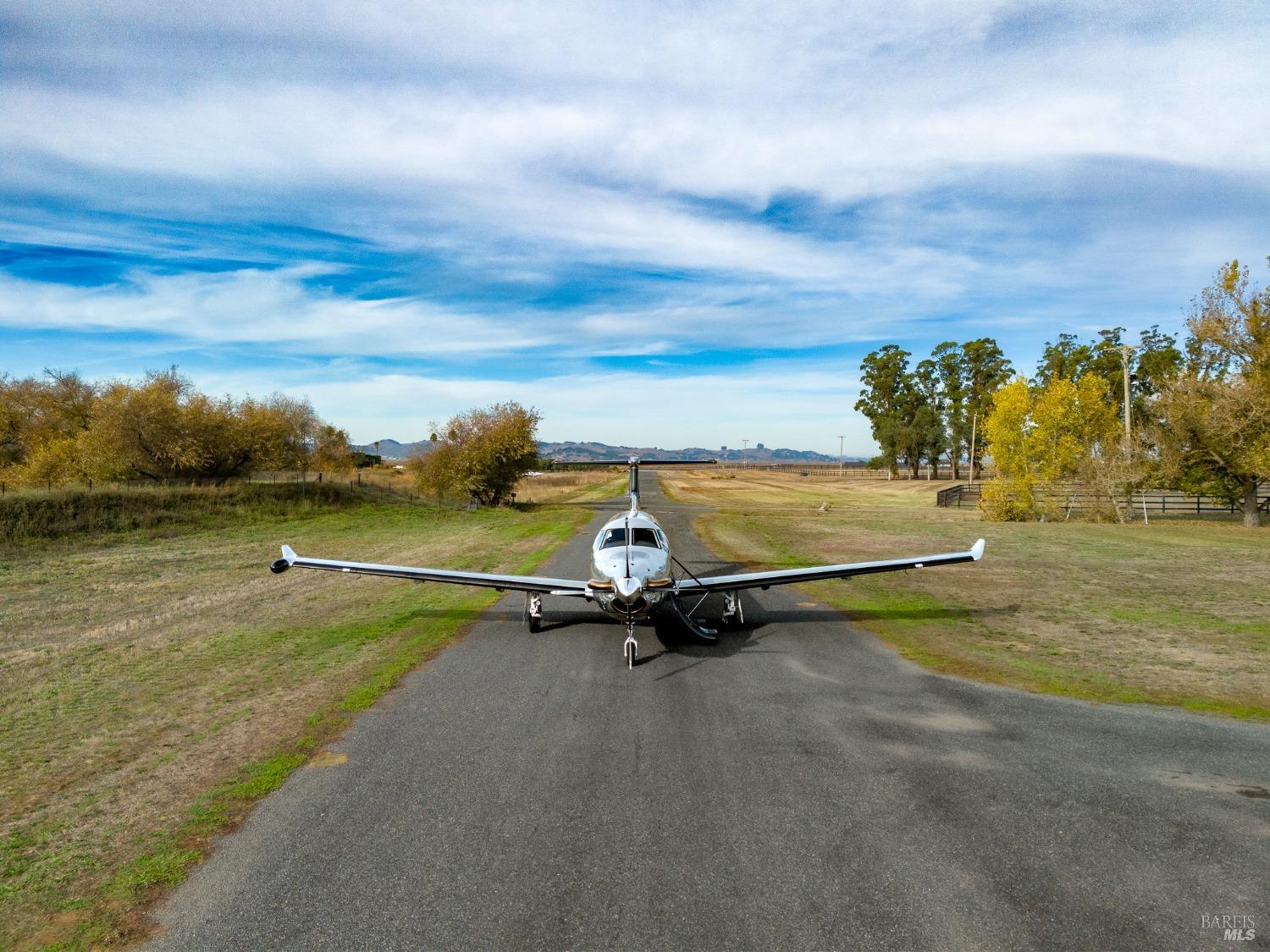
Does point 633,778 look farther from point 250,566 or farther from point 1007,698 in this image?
point 250,566

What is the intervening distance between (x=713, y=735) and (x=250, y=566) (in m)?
21.5

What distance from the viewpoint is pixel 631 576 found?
13.6 metres

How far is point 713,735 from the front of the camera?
962cm

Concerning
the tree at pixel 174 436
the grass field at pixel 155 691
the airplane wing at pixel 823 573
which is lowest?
the grass field at pixel 155 691

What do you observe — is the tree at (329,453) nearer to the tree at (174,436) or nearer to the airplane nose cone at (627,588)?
the tree at (174,436)

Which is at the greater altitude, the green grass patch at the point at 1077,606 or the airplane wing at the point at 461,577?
the airplane wing at the point at 461,577

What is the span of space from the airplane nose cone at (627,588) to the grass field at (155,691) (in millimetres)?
4565

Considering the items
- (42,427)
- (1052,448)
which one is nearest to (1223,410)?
(1052,448)

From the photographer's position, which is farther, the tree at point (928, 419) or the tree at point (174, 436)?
the tree at point (928, 419)

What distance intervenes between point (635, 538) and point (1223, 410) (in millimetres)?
41145

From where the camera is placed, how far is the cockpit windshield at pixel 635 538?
1528 cm

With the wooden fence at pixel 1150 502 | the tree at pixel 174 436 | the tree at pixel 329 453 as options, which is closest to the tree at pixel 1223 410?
the wooden fence at pixel 1150 502

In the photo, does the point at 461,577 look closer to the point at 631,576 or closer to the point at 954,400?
the point at 631,576

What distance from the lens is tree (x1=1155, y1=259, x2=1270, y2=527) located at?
123 ft
